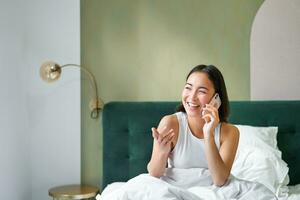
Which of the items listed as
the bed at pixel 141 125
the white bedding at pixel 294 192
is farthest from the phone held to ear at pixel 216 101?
the bed at pixel 141 125

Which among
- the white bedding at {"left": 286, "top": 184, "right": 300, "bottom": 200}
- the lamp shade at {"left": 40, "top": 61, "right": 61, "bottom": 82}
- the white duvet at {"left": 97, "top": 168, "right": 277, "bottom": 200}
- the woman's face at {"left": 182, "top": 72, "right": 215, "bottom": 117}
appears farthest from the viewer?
→ the lamp shade at {"left": 40, "top": 61, "right": 61, "bottom": 82}

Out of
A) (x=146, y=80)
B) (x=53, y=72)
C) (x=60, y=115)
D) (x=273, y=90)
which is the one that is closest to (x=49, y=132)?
(x=60, y=115)

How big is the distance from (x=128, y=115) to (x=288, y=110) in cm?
115

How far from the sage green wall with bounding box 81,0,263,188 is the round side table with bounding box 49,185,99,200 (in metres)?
0.66

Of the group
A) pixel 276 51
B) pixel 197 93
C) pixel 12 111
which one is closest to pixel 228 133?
pixel 197 93

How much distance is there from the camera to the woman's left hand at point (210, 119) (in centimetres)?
214

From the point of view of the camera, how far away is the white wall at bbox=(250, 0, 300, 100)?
132 inches

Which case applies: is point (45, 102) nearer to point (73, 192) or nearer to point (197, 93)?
point (73, 192)

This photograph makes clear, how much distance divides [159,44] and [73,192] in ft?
4.23

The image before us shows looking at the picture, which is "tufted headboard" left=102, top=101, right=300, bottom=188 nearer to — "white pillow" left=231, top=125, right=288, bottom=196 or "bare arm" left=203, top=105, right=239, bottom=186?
"white pillow" left=231, top=125, right=288, bottom=196

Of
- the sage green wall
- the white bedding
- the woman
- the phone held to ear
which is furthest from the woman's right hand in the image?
the sage green wall

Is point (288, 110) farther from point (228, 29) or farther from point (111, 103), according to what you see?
point (111, 103)

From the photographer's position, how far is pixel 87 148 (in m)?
3.59

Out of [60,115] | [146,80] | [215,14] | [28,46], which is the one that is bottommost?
[60,115]
